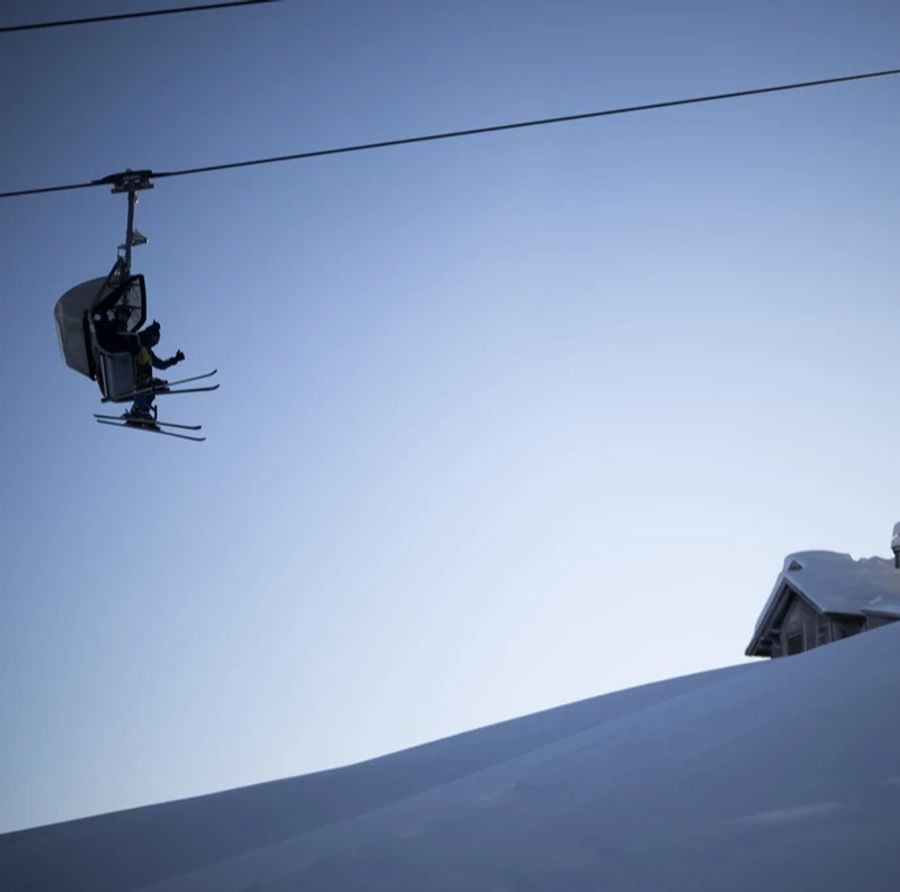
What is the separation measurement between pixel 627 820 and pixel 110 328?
21.9 ft

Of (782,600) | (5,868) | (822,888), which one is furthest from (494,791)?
(782,600)

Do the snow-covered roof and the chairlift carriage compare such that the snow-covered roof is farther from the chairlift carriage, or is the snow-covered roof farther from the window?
the chairlift carriage

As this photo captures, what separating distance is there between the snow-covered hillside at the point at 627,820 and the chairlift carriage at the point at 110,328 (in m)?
4.90

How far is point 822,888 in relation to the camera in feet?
18.0

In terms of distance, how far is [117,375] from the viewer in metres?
9.90

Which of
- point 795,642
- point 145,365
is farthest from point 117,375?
point 795,642

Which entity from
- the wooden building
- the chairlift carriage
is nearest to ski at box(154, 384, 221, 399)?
the chairlift carriage

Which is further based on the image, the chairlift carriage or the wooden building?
the wooden building

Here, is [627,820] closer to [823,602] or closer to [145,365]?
[145,365]

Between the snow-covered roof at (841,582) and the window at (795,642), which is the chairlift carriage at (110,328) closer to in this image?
the snow-covered roof at (841,582)

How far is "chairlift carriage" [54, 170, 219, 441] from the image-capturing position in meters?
9.79

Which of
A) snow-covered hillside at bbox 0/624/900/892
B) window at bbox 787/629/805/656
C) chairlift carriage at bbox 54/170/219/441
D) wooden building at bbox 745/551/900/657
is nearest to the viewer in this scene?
snow-covered hillside at bbox 0/624/900/892

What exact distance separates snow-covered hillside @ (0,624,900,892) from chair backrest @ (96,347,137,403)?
481 cm

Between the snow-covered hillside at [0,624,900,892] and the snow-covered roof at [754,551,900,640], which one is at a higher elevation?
the snow-covered roof at [754,551,900,640]
